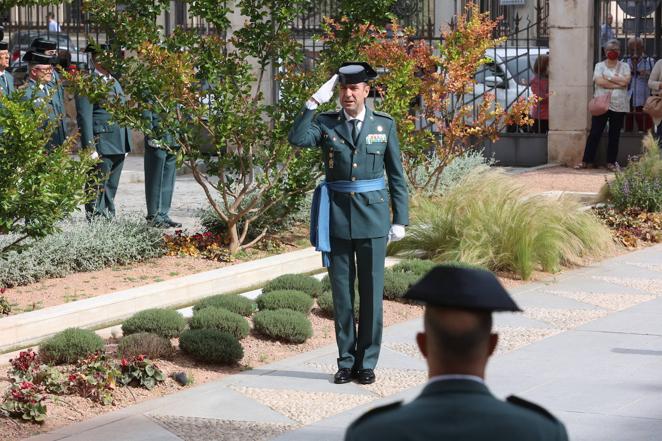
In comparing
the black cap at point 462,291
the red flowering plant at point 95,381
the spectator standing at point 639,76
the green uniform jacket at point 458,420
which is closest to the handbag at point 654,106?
the spectator standing at point 639,76

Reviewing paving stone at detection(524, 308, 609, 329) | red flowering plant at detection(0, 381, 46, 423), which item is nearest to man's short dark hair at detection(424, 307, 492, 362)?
red flowering plant at detection(0, 381, 46, 423)

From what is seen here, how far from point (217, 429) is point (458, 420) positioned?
153 inches

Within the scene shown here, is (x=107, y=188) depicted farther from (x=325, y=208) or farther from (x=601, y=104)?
(x=601, y=104)

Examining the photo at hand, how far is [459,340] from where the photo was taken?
2.68m

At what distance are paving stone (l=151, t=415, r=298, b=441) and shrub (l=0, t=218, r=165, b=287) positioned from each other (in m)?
3.39

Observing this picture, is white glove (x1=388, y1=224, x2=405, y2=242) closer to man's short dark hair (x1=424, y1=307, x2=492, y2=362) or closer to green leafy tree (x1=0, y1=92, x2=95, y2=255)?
green leafy tree (x1=0, y1=92, x2=95, y2=255)

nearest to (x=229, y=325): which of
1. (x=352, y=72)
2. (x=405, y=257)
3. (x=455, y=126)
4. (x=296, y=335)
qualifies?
(x=296, y=335)

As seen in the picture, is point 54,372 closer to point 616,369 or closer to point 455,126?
point 616,369

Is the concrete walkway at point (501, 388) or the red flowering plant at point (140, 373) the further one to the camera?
the red flowering plant at point (140, 373)

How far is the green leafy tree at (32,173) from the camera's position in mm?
7355

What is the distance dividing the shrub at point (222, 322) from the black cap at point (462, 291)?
207 inches

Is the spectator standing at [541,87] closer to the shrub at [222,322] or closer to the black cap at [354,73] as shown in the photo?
the shrub at [222,322]

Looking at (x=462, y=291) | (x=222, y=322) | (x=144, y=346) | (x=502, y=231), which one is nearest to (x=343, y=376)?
(x=222, y=322)

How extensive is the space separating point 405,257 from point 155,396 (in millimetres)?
4544
